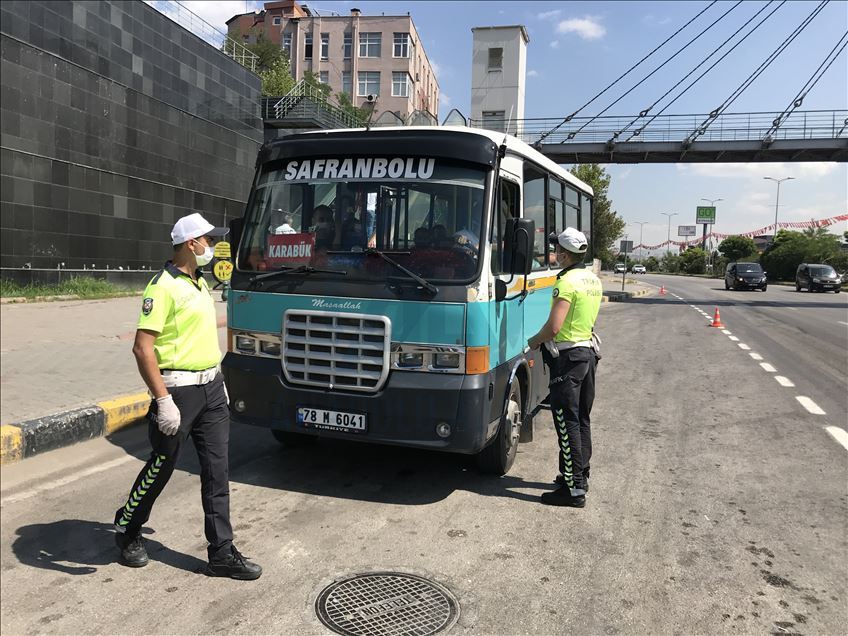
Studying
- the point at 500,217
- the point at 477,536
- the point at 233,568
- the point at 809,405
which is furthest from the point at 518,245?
the point at 809,405

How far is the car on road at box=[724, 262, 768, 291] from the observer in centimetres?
4116

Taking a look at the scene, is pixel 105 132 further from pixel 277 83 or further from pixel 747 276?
pixel 747 276

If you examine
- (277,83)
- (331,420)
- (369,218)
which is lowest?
(331,420)

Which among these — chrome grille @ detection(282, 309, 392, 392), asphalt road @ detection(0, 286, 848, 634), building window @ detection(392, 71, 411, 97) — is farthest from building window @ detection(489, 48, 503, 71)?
chrome grille @ detection(282, 309, 392, 392)

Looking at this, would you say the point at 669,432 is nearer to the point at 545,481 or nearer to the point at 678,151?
the point at 545,481

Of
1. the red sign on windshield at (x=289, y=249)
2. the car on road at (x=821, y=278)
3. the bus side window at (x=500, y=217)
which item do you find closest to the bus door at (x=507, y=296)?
the bus side window at (x=500, y=217)

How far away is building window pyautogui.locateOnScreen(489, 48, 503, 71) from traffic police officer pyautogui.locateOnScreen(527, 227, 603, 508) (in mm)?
44001

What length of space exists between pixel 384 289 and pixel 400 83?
61578 millimetres

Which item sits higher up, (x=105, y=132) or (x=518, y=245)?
(x=105, y=132)

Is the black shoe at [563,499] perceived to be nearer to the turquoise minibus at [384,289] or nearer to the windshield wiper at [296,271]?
the turquoise minibus at [384,289]

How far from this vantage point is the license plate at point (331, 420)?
4.80 m

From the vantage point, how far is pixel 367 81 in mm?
62500

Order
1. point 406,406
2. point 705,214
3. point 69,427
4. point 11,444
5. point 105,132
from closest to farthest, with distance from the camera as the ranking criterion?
point 406,406
point 11,444
point 69,427
point 105,132
point 705,214

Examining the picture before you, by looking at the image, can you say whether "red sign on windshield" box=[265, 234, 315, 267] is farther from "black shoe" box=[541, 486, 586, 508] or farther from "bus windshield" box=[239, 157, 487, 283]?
"black shoe" box=[541, 486, 586, 508]
